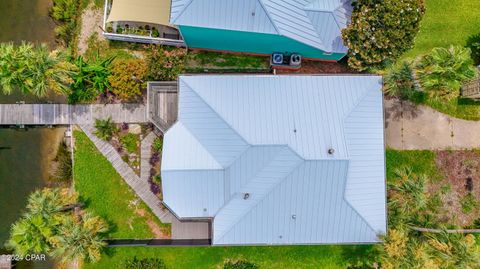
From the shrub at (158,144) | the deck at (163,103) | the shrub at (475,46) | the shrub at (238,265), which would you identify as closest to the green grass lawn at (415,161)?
the shrub at (475,46)

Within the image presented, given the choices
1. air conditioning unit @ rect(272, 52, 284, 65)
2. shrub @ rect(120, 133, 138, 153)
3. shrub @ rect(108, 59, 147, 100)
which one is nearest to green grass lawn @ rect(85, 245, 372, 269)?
shrub @ rect(120, 133, 138, 153)

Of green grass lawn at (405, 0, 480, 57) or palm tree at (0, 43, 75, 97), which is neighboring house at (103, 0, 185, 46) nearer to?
palm tree at (0, 43, 75, 97)

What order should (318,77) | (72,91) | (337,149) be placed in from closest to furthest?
(337,149), (318,77), (72,91)

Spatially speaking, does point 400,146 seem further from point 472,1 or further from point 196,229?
point 196,229

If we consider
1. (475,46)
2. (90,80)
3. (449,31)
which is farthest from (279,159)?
(475,46)

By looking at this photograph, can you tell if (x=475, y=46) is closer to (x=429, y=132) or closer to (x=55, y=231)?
(x=429, y=132)

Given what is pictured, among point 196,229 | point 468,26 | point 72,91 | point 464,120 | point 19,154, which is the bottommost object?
Answer: point 196,229

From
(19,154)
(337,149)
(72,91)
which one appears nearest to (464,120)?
(337,149)
